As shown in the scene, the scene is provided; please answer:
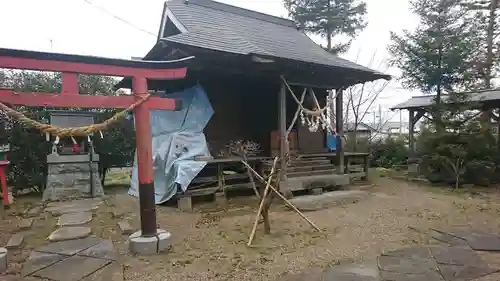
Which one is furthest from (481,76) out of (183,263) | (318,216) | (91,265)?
(91,265)

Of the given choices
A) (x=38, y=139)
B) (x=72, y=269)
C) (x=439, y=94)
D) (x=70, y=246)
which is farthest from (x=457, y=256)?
(x=38, y=139)

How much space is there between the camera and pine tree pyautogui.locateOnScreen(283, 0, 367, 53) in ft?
50.2

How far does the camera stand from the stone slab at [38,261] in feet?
10.8

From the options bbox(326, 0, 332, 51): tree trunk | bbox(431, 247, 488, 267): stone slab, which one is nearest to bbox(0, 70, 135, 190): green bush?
bbox(431, 247, 488, 267): stone slab

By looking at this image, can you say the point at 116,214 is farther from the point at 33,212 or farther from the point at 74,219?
the point at 33,212

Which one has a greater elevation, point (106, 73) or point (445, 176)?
point (106, 73)

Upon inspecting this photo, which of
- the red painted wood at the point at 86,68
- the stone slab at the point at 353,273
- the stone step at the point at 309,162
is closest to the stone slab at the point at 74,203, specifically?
the red painted wood at the point at 86,68

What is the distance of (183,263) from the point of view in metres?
3.54

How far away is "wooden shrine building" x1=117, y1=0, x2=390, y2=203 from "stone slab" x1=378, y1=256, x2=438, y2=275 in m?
3.58

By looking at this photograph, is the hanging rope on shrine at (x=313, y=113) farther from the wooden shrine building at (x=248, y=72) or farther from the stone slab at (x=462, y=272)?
the stone slab at (x=462, y=272)

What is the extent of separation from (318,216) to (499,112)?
28.0 feet

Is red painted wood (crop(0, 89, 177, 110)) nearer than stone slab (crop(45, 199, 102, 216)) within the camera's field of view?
Yes

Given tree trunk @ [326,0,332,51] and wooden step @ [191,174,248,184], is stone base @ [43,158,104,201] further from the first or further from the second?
tree trunk @ [326,0,332,51]

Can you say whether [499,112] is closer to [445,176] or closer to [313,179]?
[445,176]
